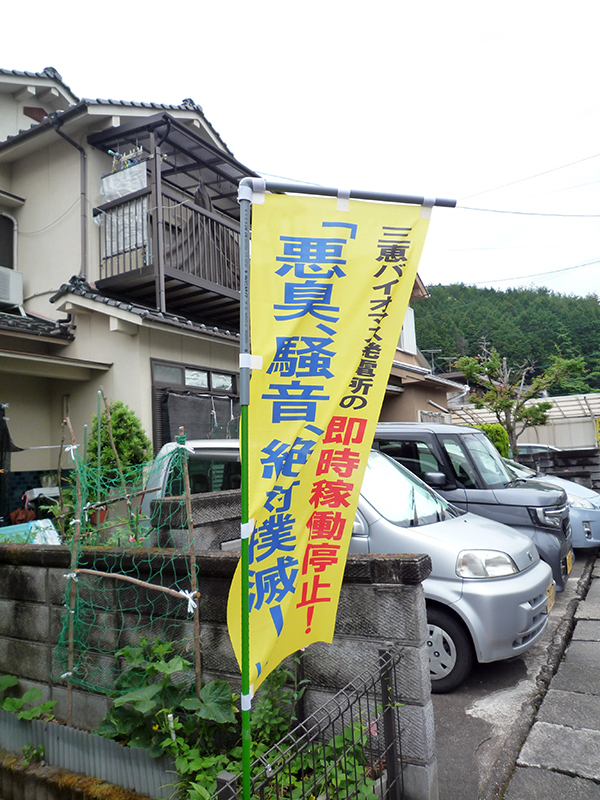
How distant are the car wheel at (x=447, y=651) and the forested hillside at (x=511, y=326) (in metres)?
36.6

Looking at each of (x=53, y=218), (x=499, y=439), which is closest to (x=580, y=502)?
(x=499, y=439)

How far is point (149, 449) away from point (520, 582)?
5548 mm

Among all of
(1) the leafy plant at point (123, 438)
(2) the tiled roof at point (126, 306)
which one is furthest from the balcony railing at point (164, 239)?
(1) the leafy plant at point (123, 438)

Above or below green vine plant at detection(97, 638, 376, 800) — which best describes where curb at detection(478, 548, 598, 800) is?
below

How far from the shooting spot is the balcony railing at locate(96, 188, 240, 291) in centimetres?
920

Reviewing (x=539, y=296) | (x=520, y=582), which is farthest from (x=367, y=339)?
(x=539, y=296)

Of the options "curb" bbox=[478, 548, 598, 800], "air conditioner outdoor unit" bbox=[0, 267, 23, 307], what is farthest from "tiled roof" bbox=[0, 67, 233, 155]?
"curb" bbox=[478, 548, 598, 800]

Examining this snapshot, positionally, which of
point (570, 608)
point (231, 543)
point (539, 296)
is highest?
point (539, 296)

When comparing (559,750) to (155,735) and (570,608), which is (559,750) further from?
(570,608)

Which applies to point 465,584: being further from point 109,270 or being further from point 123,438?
point 109,270

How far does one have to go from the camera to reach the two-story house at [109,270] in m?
8.52

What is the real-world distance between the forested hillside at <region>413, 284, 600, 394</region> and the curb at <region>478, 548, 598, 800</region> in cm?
3508

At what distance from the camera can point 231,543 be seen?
4395 millimetres

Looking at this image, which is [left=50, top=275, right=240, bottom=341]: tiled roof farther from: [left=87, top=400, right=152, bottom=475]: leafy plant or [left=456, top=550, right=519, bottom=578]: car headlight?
[left=456, top=550, right=519, bottom=578]: car headlight
